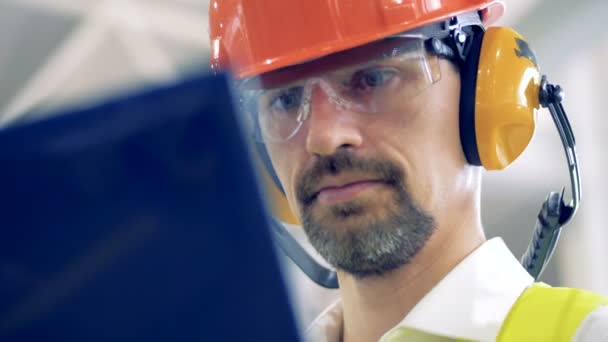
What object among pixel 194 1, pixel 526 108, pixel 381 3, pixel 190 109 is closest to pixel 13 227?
pixel 190 109

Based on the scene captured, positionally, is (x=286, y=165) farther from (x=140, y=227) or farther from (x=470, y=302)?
(x=140, y=227)

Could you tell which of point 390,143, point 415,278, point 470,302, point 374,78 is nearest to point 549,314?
point 470,302

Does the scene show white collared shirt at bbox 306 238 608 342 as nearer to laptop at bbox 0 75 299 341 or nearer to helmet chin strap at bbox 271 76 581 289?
helmet chin strap at bbox 271 76 581 289

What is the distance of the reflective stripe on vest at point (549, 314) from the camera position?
123 centimetres

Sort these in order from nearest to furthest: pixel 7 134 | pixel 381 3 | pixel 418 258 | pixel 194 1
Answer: pixel 7 134 → pixel 381 3 → pixel 418 258 → pixel 194 1

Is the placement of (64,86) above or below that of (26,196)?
above

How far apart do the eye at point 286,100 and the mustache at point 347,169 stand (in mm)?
148

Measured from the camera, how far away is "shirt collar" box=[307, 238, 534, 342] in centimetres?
138

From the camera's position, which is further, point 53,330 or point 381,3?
point 381,3

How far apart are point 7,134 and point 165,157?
9cm

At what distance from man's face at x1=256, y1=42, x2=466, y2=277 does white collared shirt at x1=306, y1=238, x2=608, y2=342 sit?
0.12 metres

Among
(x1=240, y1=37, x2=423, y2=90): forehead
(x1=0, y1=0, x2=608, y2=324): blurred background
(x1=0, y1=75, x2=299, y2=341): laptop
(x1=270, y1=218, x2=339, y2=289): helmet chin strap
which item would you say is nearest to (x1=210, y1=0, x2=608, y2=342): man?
(x1=240, y1=37, x2=423, y2=90): forehead

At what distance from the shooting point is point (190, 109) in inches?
17.4

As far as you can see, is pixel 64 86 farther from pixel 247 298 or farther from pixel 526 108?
pixel 247 298
